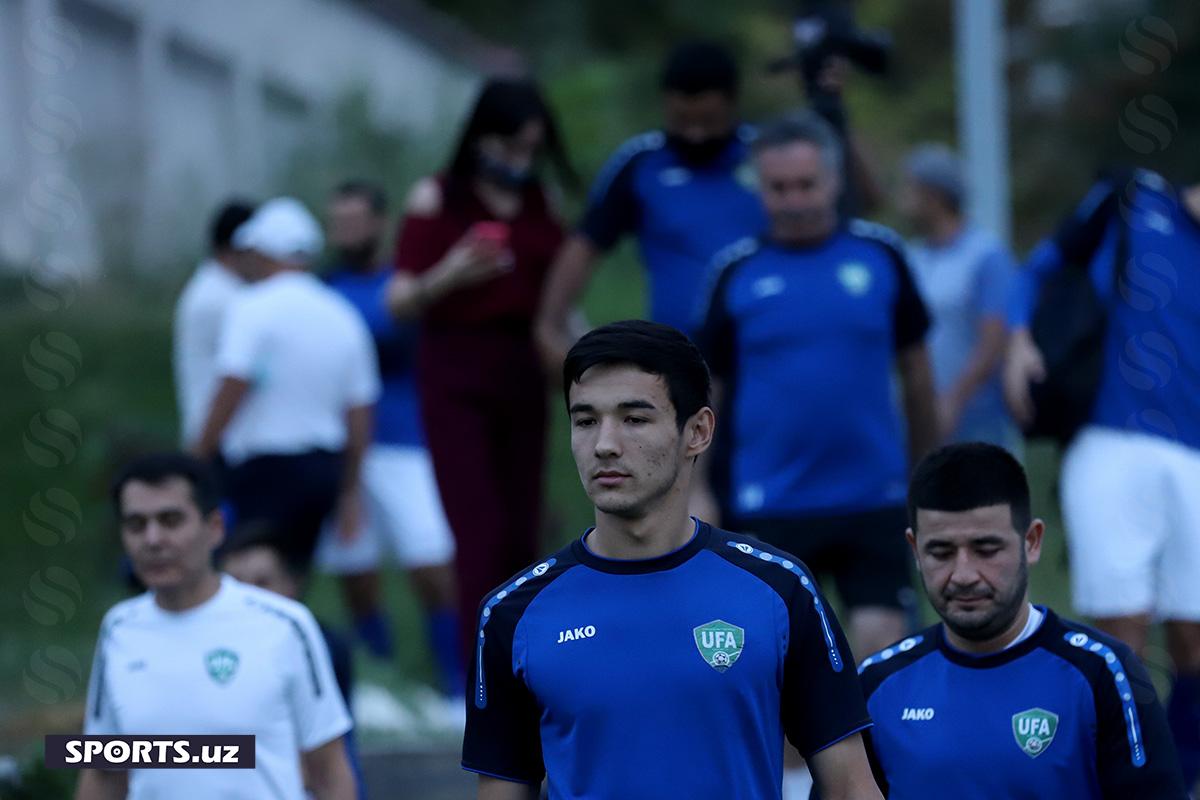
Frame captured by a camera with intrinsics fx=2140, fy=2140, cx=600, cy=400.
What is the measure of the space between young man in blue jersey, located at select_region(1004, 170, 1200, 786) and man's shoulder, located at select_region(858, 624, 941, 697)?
1.95 m

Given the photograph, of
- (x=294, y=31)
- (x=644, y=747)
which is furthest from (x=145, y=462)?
(x=294, y=31)

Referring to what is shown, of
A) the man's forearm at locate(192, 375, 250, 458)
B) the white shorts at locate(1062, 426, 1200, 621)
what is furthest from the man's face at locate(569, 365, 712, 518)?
the man's forearm at locate(192, 375, 250, 458)

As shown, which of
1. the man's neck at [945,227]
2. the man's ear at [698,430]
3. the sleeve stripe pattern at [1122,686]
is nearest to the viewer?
the man's ear at [698,430]

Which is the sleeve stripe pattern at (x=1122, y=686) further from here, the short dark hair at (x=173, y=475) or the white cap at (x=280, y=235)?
the white cap at (x=280, y=235)

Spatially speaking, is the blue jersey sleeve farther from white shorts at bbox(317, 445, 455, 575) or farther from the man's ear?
the man's ear

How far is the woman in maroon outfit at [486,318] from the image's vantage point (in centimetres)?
829

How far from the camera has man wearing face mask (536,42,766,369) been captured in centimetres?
777

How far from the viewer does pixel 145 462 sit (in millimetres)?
6203

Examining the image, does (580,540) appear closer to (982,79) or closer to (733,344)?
(733,344)

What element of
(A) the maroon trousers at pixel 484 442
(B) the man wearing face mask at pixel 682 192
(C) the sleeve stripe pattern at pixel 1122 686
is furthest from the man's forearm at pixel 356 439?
(C) the sleeve stripe pattern at pixel 1122 686

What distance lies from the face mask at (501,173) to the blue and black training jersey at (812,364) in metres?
1.38

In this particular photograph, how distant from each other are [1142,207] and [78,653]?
699cm

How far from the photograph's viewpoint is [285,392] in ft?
29.5

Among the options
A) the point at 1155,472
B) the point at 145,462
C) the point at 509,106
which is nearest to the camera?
the point at 145,462
